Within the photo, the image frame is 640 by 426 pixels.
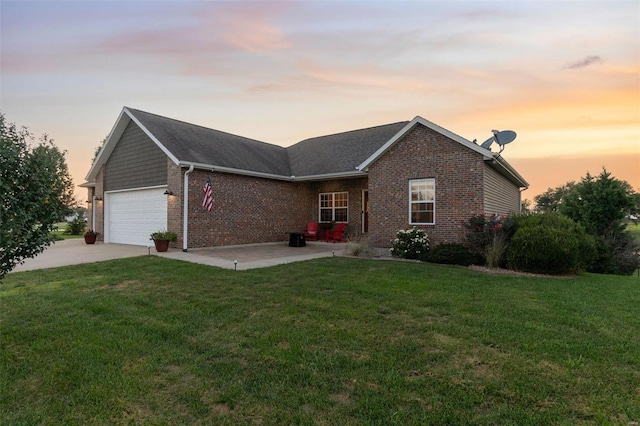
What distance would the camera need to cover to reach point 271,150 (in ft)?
63.8

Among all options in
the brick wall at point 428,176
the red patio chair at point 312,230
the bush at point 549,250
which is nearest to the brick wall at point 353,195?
the red patio chair at point 312,230

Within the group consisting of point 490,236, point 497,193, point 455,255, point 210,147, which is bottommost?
point 455,255

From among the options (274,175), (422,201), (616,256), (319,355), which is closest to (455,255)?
(422,201)

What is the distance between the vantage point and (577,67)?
10273 millimetres

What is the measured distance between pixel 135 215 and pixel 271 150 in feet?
26.9

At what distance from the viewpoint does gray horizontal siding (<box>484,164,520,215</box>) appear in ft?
36.2

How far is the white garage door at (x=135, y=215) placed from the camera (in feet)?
45.3

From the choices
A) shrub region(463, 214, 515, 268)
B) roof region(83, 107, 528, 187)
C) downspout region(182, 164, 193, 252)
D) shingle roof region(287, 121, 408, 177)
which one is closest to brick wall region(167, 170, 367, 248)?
downspout region(182, 164, 193, 252)

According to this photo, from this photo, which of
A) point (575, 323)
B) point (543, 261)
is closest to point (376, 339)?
point (575, 323)

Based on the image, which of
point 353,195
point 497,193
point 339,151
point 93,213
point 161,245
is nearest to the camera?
point 161,245

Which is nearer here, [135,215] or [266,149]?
[135,215]

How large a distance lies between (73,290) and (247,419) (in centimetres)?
589

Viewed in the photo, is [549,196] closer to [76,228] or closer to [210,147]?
[210,147]

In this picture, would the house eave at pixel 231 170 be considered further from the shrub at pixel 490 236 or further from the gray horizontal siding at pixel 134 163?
the shrub at pixel 490 236
